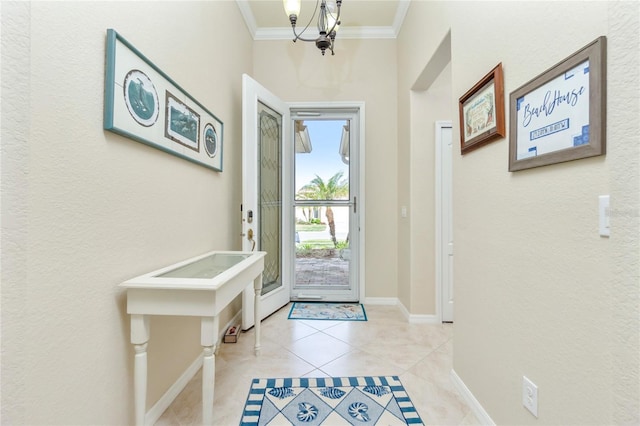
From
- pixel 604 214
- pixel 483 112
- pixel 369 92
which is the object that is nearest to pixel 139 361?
pixel 604 214

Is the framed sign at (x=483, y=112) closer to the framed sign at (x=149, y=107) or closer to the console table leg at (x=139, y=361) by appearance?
the framed sign at (x=149, y=107)

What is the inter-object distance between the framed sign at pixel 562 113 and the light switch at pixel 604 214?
0.43ft

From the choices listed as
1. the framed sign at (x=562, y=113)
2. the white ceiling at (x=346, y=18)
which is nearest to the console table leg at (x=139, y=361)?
the framed sign at (x=562, y=113)

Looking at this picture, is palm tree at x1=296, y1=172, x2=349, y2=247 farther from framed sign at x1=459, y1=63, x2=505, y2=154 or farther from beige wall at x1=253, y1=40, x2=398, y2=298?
framed sign at x1=459, y1=63, x2=505, y2=154

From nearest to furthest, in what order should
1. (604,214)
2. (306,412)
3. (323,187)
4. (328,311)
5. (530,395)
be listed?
(604,214), (530,395), (306,412), (328,311), (323,187)

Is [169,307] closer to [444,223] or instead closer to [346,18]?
[444,223]

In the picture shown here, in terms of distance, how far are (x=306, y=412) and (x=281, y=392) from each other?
8.7 inches

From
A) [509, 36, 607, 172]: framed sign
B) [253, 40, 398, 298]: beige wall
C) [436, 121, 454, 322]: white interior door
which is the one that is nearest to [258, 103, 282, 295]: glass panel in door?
[253, 40, 398, 298]: beige wall

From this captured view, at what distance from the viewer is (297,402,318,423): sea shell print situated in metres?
1.47

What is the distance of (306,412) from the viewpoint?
1.51 meters

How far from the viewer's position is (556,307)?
966mm

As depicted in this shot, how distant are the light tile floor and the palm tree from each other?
1.39 m

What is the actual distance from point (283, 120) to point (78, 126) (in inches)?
90.8

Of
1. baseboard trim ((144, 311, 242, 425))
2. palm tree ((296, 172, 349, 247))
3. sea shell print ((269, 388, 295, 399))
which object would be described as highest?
palm tree ((296, 172, 349, 247))
